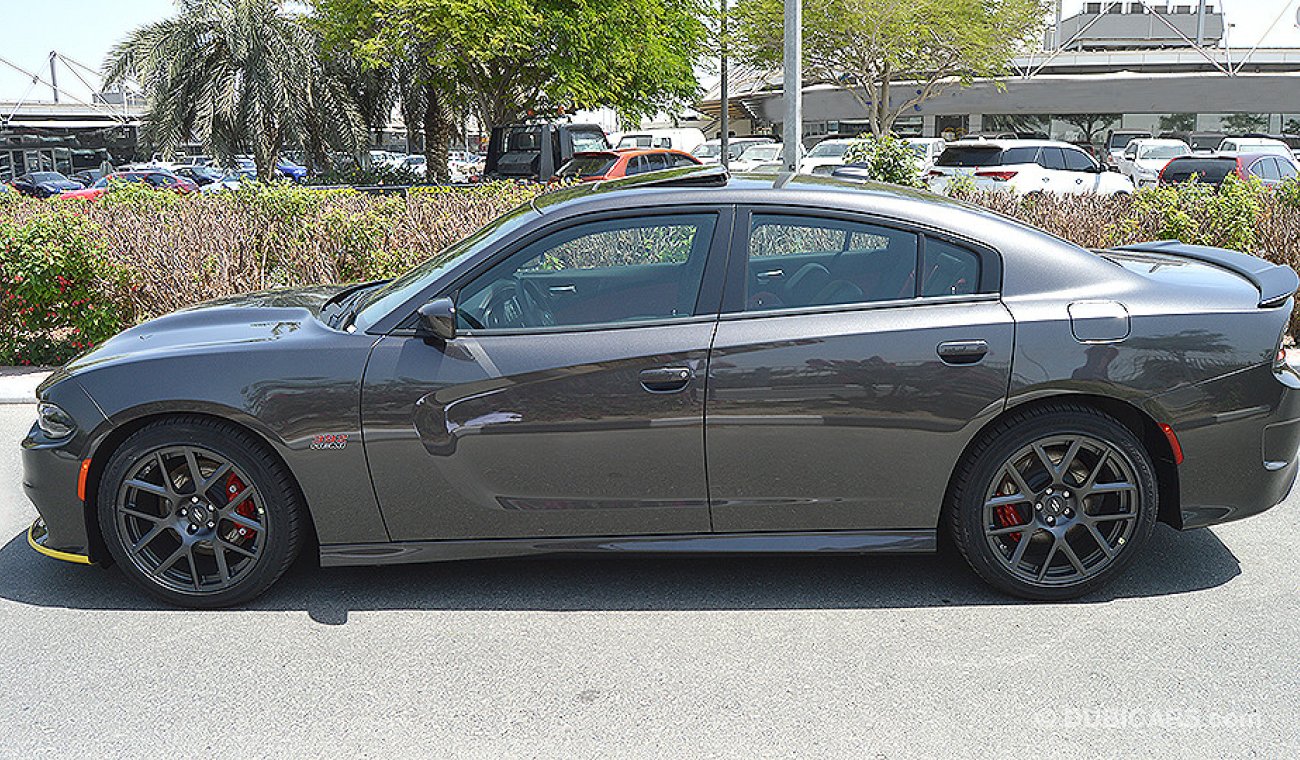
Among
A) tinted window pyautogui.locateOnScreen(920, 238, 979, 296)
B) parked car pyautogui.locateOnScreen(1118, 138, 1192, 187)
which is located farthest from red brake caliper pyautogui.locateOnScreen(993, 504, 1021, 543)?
parked car pyautogui.locateOnScreen(1118, 138, 1192, 187)

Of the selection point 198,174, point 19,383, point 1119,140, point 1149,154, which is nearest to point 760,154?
point 1149,154

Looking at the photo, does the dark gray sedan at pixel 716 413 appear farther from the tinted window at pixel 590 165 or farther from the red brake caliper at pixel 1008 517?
the tinted window at pixel 590 165

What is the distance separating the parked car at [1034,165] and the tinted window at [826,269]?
18551mm

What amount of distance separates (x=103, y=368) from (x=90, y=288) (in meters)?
5.05

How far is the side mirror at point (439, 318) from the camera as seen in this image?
4070mm

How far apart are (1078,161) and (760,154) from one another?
46.4 feet

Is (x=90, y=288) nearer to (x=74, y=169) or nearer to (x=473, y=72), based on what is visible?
(x=473, y=72)

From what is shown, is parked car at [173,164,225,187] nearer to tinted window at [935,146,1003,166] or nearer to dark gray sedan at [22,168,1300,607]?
tinted window at [935,146,1003,166]

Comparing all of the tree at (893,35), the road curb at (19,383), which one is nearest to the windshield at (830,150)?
the tree at (893,35)

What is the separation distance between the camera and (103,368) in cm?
427

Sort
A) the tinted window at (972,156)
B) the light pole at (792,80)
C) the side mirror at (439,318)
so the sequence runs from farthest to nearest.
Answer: the tinted window at (972,156) → the light pole at (792,80) → the side mirror at (439,318)

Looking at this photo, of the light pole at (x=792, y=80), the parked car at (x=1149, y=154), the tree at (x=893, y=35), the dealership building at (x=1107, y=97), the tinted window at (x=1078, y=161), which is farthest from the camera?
the dealership building at (x=1107, y=97)

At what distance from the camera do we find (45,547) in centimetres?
438

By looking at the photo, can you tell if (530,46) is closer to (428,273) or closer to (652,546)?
(428,273)
